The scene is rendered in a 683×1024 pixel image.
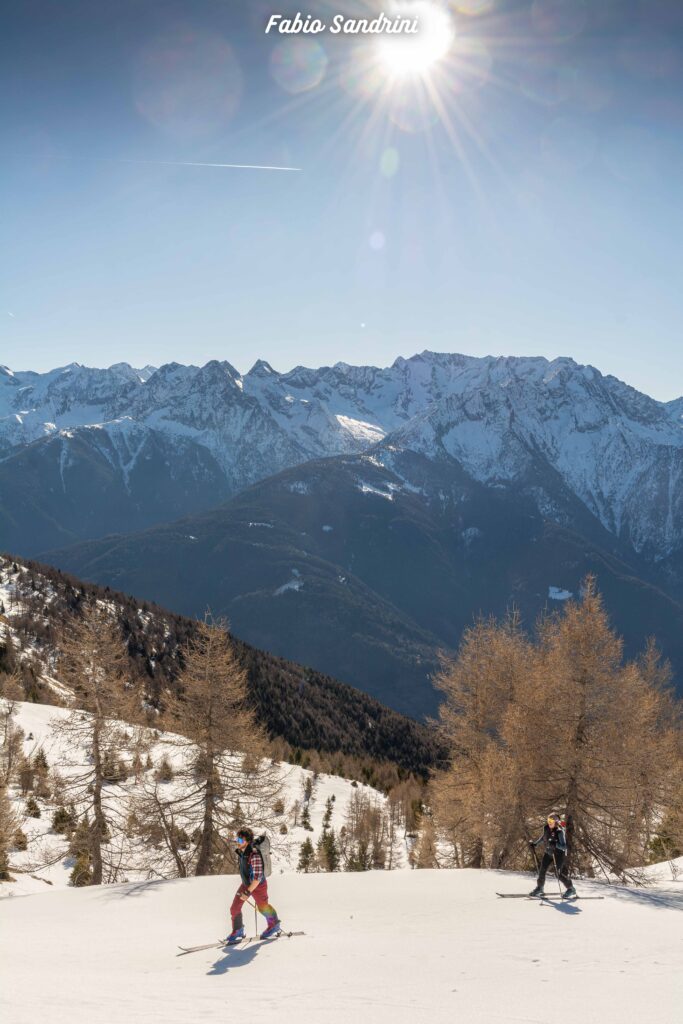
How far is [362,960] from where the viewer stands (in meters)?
12.4

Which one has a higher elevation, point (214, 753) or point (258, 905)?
point (214, 753)

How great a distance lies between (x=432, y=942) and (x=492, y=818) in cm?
1549

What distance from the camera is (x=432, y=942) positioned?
13.5 m

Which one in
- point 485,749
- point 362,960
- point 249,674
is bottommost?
point 362,960

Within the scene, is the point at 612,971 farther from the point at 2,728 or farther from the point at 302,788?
the point at 302,788

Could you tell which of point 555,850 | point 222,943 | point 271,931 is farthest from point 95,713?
point 555,850

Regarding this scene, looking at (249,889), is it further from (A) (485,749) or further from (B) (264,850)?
(A) (485,749)

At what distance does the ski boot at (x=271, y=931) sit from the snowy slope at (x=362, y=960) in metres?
0.56

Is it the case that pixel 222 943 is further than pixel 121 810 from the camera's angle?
No

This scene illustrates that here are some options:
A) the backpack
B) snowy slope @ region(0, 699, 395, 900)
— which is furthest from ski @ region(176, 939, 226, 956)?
snowy slope @ region(0, 699, 395, 900)

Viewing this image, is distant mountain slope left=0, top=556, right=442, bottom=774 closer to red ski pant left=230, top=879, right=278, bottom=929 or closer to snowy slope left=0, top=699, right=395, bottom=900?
snowy slope left=0, top=699, right=395, bottom=900

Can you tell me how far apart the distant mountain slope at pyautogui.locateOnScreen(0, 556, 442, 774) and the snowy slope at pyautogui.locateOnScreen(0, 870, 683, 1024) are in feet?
207

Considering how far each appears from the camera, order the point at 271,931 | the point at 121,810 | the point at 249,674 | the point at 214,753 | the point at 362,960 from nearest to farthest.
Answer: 1. the point at 362,960
2. the point at 271,931
3. the point at 214,753
4. the point at 121,810
5. the point at 249,674

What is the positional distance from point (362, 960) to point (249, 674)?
10775 centimetres
